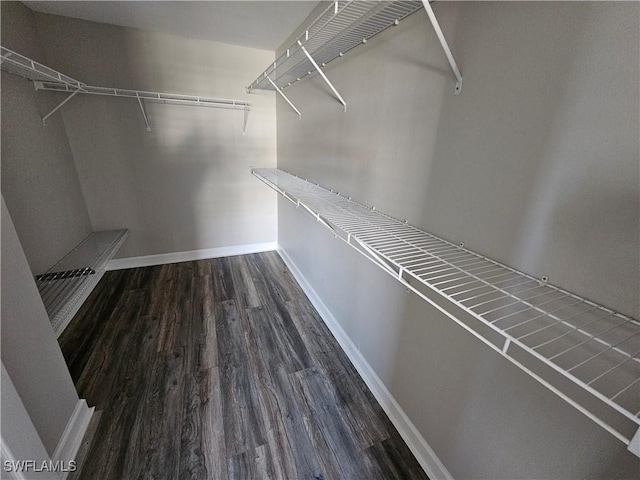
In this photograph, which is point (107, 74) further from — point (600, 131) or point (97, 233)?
point (600, 131)

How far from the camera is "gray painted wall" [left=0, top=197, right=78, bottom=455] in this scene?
908 mm

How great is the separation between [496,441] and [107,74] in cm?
348

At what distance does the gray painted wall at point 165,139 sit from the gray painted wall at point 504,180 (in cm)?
175

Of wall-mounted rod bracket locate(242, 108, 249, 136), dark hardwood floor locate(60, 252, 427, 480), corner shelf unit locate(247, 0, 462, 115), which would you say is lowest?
dark hardwood floor locate(60, 252, 427, 480)

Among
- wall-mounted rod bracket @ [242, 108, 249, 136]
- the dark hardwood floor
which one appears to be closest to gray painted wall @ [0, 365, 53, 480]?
the dark hardwood floor

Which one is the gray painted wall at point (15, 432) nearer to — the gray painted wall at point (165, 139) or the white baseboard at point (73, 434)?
the white baseboard at point (73, 434)

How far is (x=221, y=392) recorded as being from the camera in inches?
60.4

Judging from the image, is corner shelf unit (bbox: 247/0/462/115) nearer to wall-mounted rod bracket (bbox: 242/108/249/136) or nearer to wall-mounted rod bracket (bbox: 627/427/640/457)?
wall-mounted rod bracket (bbox: 627/427/640/457)

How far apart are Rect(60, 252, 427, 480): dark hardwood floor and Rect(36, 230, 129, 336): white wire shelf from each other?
42 centimetres

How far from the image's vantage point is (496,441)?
878mm

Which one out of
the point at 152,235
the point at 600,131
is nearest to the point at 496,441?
the point at 600,131

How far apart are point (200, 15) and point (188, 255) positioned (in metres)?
2.25

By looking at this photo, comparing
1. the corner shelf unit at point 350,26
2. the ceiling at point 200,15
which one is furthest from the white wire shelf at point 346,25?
the ceiling at point 200,15

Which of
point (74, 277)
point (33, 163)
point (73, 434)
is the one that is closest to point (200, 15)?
point (33, 163)
